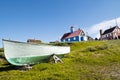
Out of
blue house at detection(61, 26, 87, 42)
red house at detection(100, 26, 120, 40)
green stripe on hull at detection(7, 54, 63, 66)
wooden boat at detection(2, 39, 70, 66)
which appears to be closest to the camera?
wooden boat at detection(2, 39, 70, 66)

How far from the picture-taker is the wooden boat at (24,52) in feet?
77.8

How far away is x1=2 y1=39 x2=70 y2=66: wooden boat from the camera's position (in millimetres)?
23703

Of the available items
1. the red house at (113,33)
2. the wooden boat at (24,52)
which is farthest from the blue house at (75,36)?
the wooden boat at (24,52)

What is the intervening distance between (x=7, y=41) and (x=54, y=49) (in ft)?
21.7

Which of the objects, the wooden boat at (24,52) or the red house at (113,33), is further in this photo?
the red house at (113,33)

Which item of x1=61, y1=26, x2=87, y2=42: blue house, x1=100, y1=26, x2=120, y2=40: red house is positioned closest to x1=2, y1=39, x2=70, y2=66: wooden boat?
x1=61, y1=26, x2=87, y2=42: blue house

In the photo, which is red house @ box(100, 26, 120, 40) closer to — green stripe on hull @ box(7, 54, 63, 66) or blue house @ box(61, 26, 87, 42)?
blue house @ box(61, 26, 87, 42)

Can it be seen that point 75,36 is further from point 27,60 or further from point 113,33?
point 27,60

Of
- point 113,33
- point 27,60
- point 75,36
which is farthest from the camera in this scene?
point 113,33

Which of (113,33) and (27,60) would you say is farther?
(113,33)

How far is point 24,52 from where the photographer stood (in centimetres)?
2450

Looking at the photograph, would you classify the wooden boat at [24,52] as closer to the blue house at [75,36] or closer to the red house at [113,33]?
the blue house at [75,36]

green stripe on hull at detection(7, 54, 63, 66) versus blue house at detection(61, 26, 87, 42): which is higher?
blue house at detection(61, 26, 87, 42)

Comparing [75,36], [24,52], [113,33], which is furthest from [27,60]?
[113,33]
